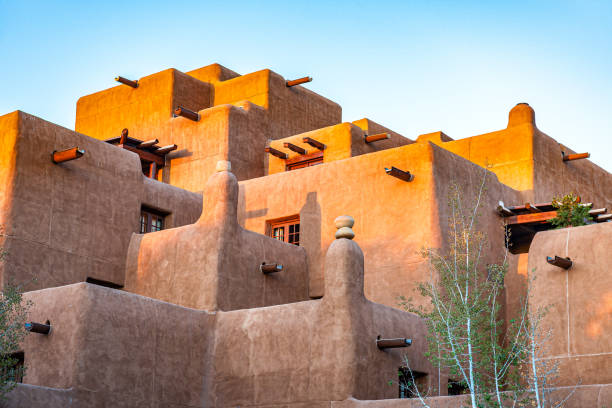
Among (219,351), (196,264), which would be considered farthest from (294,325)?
(196,264)

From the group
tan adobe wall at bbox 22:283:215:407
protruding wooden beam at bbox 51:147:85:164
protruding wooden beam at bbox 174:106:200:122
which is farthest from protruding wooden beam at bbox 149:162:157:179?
tan adobe wall at bbox 22:283:215:407

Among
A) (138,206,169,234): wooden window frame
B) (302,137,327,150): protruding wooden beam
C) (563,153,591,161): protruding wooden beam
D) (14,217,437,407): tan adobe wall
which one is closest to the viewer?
(14,217,437,407): tan adobe wall

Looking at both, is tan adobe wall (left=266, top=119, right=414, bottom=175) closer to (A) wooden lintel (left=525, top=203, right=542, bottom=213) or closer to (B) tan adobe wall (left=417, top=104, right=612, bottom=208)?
(B) tan adobe wall (left=417, top=104, right=612, bottom=208)

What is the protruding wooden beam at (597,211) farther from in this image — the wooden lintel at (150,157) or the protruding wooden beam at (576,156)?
the wooden lintel at (150,157)

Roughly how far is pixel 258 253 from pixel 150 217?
400cm

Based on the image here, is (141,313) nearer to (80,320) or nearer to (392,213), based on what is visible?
(80,320)

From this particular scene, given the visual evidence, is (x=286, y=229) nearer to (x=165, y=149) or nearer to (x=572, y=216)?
(x=165, y=149)

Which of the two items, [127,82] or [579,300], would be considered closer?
[579,300]

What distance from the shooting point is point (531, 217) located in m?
25.8

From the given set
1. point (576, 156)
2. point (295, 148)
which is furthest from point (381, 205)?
point (576, 156)

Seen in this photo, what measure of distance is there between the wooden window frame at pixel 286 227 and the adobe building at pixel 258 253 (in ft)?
0.27

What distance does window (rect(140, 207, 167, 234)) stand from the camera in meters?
25.6

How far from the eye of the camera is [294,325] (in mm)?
20344

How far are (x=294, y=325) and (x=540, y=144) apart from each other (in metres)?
13.0
